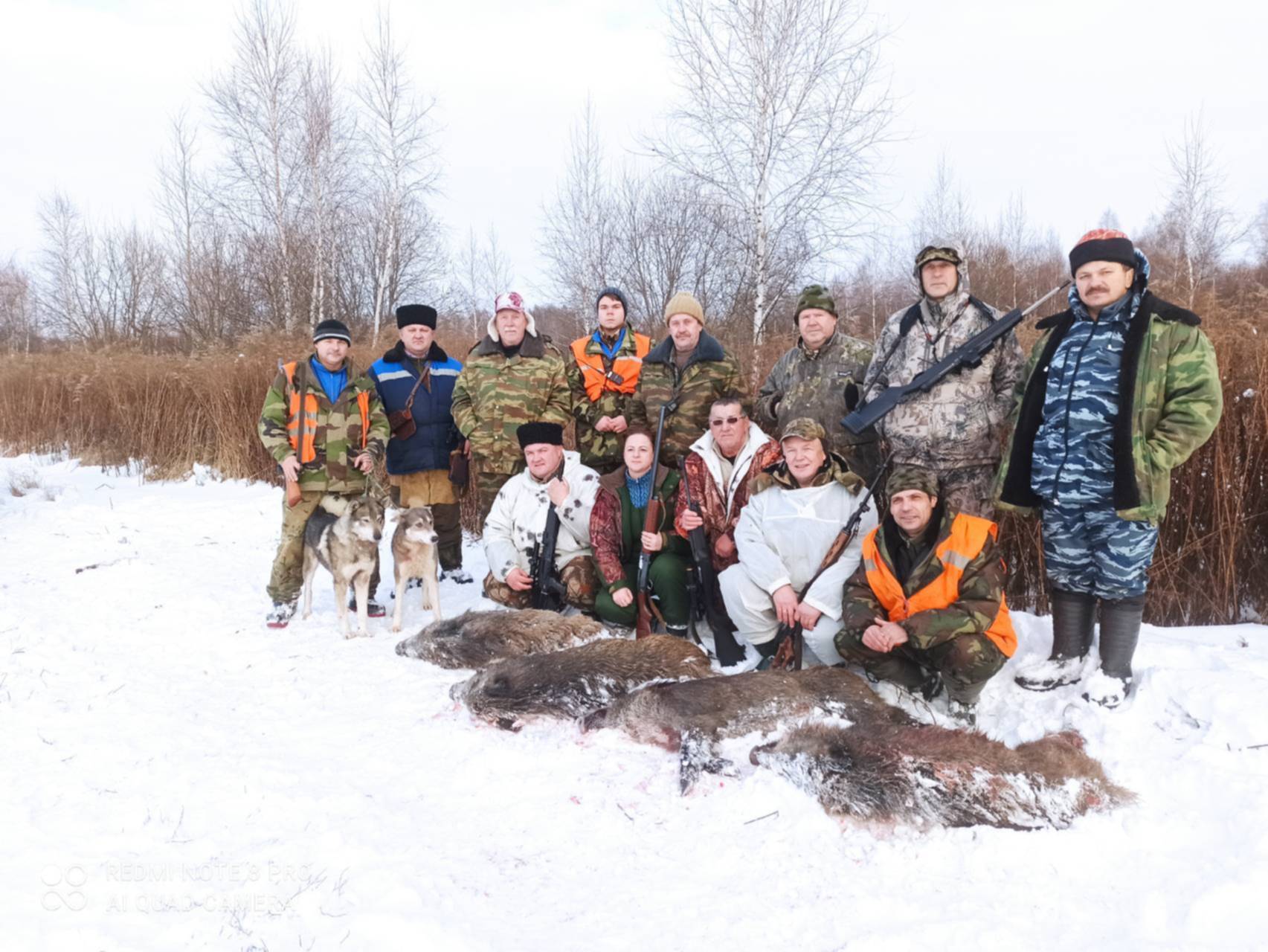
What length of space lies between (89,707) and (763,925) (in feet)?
10.8

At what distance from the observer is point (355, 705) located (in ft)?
13.0

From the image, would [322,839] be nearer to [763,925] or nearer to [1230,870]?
[763,925]

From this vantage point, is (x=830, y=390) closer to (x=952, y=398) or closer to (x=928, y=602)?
(x=952, y=398)

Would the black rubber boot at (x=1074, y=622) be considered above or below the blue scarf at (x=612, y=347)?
below

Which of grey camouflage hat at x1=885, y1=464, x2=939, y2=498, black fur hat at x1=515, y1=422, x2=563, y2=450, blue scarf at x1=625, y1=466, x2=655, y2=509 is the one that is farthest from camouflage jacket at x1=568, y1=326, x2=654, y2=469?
grey camouflage hat at x1=885, y1=464, x2=939, y2=498

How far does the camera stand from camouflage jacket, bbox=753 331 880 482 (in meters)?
4.55

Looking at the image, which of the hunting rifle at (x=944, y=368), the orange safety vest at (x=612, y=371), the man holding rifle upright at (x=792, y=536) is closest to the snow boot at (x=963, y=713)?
the man holding rifle upright at (x=792, y=536)

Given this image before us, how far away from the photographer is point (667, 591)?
473cm

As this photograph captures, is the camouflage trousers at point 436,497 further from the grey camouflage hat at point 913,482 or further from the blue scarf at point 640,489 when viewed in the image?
the grey camouflage hat at point 913,482

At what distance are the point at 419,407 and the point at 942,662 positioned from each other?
13.8 ft

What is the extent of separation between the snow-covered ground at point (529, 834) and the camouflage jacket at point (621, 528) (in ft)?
3.86

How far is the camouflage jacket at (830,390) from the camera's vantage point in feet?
14.9

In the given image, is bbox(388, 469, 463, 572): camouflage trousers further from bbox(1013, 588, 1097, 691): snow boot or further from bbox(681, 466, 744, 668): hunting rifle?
bbox(1013, 588, 1097, 691): snow boot

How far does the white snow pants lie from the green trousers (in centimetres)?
50
